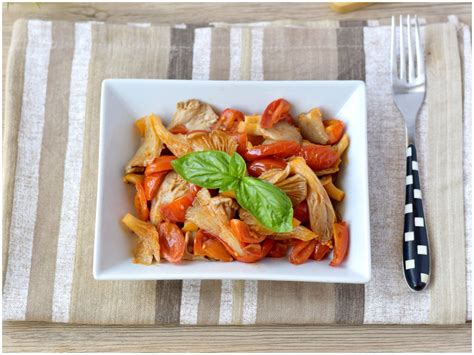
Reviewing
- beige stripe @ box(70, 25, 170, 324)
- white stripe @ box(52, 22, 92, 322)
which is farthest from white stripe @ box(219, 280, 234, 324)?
white stripe @ box(52, 22, 92, 322)

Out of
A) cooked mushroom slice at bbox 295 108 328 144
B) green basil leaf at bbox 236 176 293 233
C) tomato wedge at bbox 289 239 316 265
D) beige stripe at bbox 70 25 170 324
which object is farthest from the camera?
beige stripe at bbox 70 25 170 324

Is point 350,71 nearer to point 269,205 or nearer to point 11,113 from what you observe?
point 269,205

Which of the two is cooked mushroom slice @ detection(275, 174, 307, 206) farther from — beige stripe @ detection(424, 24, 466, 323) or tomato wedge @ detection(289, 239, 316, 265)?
beige stripe @ detection(424, 24, 466, 323)

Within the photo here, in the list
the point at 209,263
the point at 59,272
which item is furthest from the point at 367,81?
the point at 59,272

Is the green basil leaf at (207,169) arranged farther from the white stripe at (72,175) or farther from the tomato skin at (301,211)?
the white stripe at (72,175)

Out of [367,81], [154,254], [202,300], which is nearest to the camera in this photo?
[154,254]

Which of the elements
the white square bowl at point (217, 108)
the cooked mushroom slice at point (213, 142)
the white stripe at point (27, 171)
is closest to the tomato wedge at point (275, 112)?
the white square bowl at point (217, 108)

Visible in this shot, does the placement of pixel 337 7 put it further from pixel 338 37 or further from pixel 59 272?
pixel 59 272
